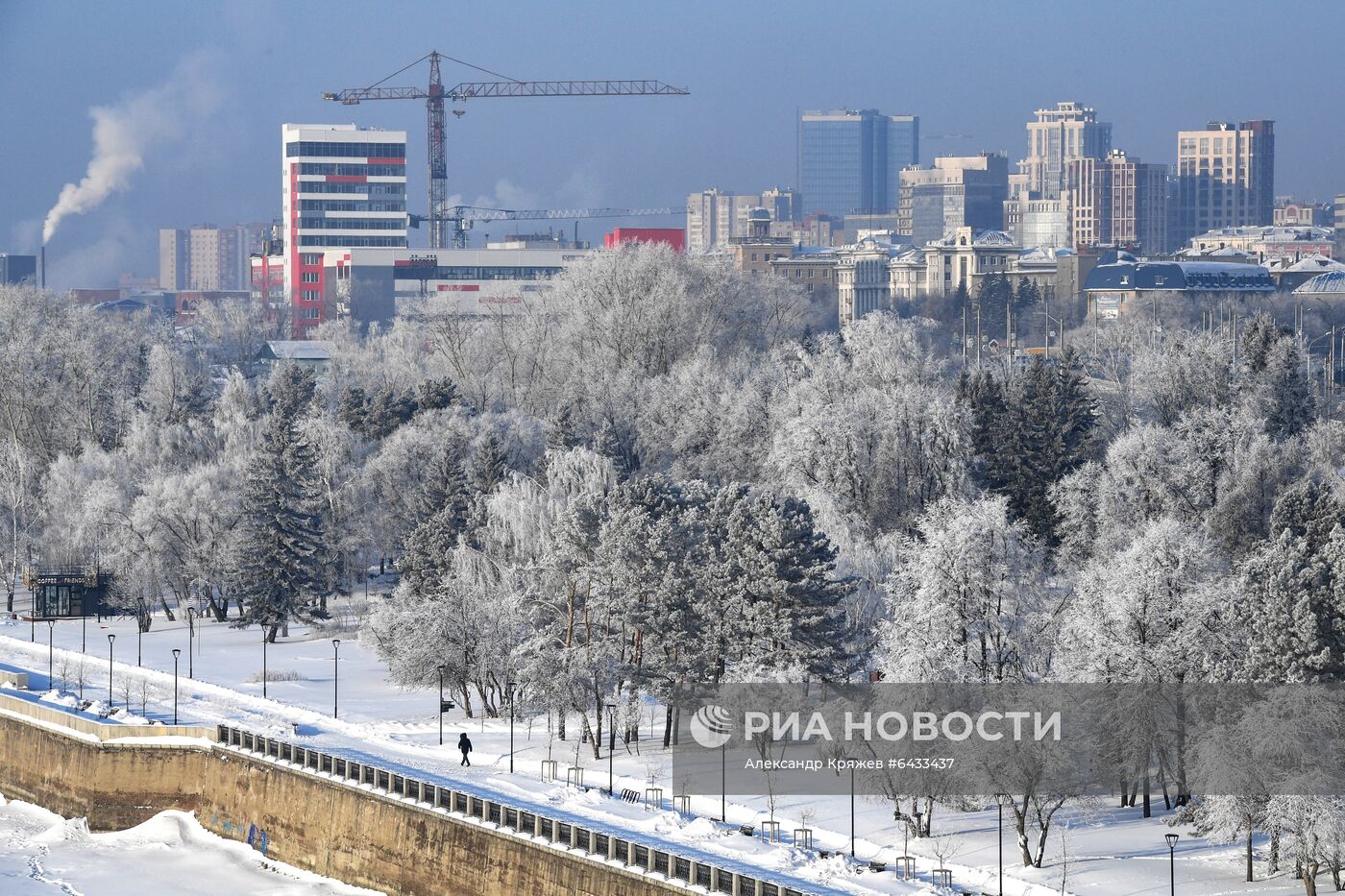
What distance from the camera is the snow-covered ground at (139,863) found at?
55281mm

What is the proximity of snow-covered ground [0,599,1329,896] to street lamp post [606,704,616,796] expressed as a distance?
31 centimetres

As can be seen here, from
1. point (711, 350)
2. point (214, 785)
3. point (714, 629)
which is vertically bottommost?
point (214, 785)

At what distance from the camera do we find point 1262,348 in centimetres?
9475

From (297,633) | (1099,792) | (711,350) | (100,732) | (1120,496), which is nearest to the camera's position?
(1099,792)

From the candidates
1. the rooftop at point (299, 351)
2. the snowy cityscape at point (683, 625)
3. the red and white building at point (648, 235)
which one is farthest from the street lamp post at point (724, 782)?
the red and white building at point (648, 235)

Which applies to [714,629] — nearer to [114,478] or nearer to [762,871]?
[762,871]

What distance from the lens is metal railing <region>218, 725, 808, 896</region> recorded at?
4409 cm

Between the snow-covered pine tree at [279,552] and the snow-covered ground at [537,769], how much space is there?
1.13 meters

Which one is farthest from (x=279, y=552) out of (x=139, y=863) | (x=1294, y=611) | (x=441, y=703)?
(x=1294, y=611)

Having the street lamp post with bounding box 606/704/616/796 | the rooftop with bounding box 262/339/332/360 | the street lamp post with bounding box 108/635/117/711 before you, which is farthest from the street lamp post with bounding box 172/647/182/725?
the rooftop with bounding box 262/339/332/360

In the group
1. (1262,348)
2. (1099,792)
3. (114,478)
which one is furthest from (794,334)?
(1099,792)

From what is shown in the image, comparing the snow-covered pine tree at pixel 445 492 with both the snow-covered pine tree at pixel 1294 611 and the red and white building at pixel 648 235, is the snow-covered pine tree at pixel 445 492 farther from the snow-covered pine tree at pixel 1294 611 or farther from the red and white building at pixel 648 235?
the red and white building at pixel 648 235

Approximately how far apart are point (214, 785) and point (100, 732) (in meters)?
4.60

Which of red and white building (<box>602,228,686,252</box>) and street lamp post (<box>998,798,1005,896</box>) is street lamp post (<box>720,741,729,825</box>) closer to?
street lamp post (<box>998,798,1005,896</box>)
